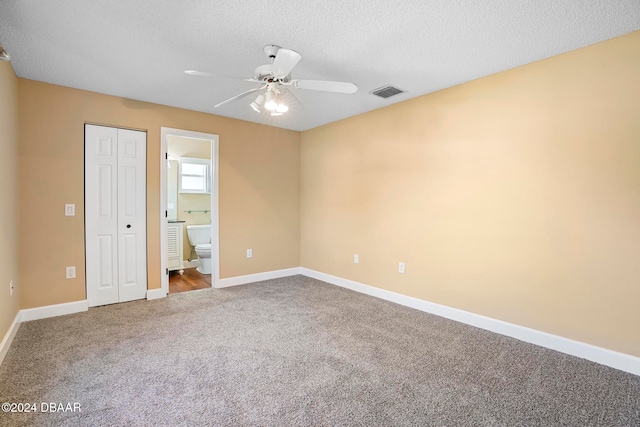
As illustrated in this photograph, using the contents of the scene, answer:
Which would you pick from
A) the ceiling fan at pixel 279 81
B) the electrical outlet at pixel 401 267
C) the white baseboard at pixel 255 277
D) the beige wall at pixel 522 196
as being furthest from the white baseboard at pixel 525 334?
the ceiling fan at pixel 279 81

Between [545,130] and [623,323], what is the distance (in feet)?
5.07

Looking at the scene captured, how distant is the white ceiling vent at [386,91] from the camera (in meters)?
3.14

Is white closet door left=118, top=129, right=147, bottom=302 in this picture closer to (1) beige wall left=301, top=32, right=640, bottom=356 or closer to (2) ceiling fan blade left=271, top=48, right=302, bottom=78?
(2) ceiling fan blade left=271, top=48, right=302, bottom=78

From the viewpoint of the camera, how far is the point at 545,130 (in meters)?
2.50

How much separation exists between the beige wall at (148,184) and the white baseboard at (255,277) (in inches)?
3.1

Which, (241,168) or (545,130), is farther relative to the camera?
(241,168)

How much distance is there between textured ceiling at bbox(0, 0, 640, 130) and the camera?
73.8 inches

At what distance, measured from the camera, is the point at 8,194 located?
8.45ft

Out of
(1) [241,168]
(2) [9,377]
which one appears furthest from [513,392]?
(1) [241,168]

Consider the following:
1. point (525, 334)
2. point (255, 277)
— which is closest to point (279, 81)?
point (525, 334)

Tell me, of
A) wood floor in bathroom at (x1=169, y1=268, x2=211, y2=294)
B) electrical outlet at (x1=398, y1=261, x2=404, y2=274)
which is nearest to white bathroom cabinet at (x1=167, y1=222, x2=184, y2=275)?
wood floor in bathroom at (x1=169, y1=268, x2=211, y2=294)

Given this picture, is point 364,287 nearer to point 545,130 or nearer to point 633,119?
point 545,130

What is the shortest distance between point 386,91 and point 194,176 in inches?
163

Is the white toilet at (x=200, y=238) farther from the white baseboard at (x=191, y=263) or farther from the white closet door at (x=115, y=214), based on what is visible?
the white closet door at (x=115, y=214)
